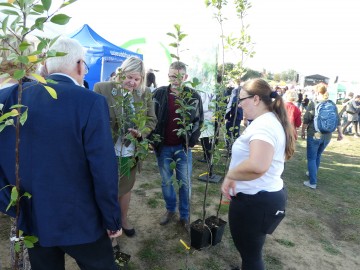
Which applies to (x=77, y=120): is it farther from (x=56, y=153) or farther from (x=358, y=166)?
(x=358, y=166)

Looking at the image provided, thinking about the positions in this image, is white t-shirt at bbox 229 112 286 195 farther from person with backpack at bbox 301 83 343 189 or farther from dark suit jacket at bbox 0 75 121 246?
person with backpack at bbox 301 83 343 189

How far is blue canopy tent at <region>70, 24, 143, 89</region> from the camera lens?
6.86 metres

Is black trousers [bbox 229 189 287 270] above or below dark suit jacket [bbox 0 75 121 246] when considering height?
below

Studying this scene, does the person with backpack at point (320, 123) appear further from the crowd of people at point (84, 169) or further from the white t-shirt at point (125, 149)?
the white t-shirt at point (125, 149)

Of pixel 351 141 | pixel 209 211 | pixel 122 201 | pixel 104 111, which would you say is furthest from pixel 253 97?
pixel 351 141

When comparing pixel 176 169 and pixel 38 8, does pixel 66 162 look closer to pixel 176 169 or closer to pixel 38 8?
pixel 38 8

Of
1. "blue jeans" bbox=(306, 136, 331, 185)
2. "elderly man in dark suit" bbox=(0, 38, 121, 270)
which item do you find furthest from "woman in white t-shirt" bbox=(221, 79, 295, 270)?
"blue jeans" bbox=(306, 136, 331, 185)

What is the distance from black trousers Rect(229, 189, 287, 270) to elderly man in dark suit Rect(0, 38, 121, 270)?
34.2 inches

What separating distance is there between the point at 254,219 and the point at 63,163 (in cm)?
126

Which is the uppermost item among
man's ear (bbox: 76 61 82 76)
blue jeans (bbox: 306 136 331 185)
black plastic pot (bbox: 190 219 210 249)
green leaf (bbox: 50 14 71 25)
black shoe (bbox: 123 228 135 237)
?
green leaf (bbox: 50 14 71 25)

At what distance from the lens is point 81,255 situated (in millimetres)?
1481

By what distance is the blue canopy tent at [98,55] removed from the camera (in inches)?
270

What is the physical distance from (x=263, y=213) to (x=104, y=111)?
48.5 inches

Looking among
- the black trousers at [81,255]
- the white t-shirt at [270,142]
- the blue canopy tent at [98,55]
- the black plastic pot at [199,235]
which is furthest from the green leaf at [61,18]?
the blue canopy tent at [98,55]
